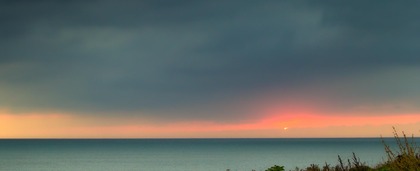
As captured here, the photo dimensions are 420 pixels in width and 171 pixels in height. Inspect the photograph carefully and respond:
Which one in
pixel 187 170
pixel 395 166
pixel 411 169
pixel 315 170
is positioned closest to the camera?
pixel 411 169

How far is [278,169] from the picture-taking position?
18438 mm

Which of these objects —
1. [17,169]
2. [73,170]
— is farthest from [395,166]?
[17,169]

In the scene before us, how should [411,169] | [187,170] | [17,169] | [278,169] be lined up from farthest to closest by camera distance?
[17,169] < [187,170] < [278,169] < [411,169]

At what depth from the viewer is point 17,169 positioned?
134 metres

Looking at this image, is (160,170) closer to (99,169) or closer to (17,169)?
(99,169)

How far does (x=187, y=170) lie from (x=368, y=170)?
349ft

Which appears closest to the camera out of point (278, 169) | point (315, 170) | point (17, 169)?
point (278, 169)

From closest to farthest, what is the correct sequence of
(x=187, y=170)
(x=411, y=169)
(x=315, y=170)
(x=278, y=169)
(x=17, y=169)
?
1. (x=411, y=169)
2. (x=278, y=169)
3. (x=315, y=170)
4. (x=187, y=170)
5. (x=17, y=169)

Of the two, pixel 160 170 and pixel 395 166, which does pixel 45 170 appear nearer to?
pixel 160 170

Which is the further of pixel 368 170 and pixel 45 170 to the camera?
pixel 45 170

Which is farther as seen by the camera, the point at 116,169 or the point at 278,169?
the point at 116,169

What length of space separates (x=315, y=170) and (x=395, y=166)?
6.48 metres

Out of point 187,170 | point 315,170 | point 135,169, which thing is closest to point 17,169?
point 135,169

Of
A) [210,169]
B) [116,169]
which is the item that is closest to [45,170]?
[116,169]
